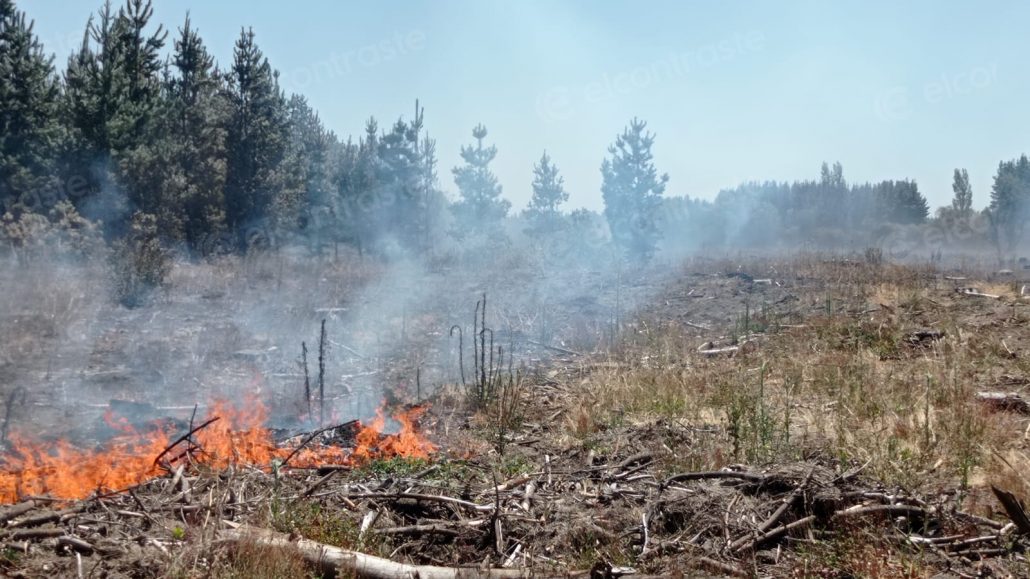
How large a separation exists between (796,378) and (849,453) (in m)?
1.94

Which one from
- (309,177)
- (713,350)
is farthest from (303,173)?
(713,350)

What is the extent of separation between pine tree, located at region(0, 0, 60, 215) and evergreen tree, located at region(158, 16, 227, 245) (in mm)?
3100

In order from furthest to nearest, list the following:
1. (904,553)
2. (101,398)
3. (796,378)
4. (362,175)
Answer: (362,175) → (101,398) → (796,378) → (904,553)

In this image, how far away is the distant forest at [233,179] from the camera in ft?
61.9

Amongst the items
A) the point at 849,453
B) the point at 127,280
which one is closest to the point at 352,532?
the point at 849,453

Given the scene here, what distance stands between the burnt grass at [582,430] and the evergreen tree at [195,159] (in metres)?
7.99

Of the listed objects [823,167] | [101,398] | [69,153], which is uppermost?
[823,167]

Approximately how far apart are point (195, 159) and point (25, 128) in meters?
4.91

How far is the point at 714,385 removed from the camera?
6.86m

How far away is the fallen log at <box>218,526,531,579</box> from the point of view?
9.96 ft

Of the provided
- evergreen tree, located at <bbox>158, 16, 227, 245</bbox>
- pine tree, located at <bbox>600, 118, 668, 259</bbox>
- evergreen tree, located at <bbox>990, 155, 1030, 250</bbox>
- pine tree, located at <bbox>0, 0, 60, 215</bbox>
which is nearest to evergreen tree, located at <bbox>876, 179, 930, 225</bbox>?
evergreen tree, located at <bbox>990, 155, 1030, 250</bbox>

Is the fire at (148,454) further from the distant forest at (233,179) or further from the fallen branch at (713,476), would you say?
the distant forest at (233,179)

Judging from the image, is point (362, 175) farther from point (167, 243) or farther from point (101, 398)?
point (101, 398)

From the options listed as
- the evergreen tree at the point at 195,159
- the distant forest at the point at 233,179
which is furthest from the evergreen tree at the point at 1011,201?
the evergreen tree at the point at 195,159
